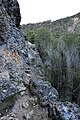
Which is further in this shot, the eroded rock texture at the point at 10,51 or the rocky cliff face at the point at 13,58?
the rocky cliff face at the point at 13,58

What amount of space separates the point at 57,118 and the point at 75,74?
560 cm

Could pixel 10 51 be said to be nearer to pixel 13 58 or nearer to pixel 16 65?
pixel 13 58

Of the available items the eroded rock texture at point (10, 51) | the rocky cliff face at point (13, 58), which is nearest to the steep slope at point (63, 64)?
the rocky cliff face at point (13, 58)

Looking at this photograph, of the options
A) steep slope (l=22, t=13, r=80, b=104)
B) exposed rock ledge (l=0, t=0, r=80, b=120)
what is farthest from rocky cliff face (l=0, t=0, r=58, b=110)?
steep slope (l=22, t=13, r=80, b=104)

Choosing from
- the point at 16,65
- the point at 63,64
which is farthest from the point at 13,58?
the point at 63,64

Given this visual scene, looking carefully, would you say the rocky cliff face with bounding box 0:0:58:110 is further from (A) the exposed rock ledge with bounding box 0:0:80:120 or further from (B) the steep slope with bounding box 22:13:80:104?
(B) the steep slope with bounding box 22:13:80:104

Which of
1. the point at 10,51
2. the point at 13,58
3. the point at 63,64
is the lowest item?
the point at 63,64

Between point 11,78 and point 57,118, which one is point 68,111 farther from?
point 11,78

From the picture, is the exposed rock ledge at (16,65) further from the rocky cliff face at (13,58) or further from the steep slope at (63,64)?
the steep slope at (63,64)

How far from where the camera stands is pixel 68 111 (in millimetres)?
11617

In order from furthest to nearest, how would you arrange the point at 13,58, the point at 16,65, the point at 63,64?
the point at 63,64 < the point at 13,58 < the point at 16,65

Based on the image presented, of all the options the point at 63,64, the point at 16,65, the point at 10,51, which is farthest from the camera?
the point at 63,64

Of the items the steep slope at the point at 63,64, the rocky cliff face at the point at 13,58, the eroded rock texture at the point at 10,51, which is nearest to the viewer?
the eroded rock texture at the point at 10,51

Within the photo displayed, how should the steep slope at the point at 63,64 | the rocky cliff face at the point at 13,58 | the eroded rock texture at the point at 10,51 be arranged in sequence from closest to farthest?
the eroded rock texture at the point at 10,51 < the rocky cliff face at the point at 13,58 < the steep slope at the point at 63,64
